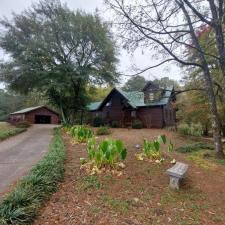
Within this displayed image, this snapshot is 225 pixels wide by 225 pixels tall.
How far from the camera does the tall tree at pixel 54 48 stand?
20.4 meters

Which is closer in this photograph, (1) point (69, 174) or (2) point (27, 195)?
(2) point (27, 195)

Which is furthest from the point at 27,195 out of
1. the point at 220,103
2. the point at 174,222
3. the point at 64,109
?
the point at 64,109

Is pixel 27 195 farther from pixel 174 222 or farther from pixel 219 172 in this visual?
pixel 219 172

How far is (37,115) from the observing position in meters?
34.0

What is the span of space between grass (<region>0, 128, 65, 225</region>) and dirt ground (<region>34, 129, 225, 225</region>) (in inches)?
7.2

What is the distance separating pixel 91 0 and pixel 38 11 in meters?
14.6

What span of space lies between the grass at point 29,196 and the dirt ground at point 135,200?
0.60 feet

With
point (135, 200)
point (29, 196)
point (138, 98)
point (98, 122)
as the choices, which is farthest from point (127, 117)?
point (29, 196)

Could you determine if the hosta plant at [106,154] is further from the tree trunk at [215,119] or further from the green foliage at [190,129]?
the green foliage at [190,129]

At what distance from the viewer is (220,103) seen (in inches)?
579

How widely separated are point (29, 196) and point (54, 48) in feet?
62.5

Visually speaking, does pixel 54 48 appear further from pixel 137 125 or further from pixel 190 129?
pixel 190 129

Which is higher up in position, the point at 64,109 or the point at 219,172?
the point at 64,109

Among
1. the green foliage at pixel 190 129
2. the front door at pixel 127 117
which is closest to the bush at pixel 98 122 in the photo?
the front door at pixel 127 117
